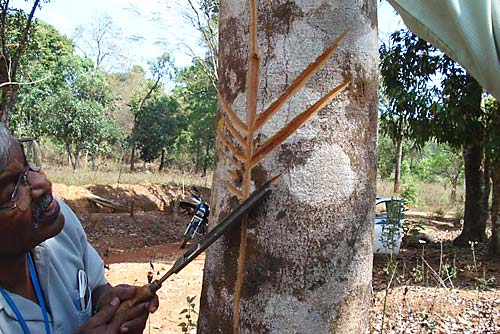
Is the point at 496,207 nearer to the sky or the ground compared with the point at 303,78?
nearer to the ground

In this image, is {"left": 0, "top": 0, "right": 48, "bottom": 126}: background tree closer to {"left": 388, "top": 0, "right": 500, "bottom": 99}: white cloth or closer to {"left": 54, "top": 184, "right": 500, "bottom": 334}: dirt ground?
{"left": 54, "top": 184, "right": 500, "bottom": 334}: dirt ground

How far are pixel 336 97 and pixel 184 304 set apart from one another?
5061 millimetres

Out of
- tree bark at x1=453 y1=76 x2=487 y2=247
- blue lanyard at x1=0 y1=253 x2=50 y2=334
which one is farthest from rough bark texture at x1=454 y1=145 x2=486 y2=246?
blue lanyard at x1=0 y1=253 x2=50 y2=334

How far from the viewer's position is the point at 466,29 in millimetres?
962

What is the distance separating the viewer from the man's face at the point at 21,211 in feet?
3.81

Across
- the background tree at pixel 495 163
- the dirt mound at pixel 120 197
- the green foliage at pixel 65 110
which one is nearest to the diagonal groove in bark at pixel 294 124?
the background tree at pixel 495 163

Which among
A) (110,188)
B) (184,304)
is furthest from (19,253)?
(110,188)

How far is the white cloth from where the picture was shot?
945 mm

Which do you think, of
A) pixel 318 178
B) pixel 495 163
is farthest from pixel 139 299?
pixel 495 163

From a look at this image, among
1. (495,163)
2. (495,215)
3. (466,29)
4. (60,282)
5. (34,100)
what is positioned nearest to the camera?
(466,29)

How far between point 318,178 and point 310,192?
0.12 ft

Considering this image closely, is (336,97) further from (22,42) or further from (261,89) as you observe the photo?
(22,42)

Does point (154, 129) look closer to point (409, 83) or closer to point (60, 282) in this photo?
point (409, 83)

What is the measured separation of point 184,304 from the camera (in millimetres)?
5730
